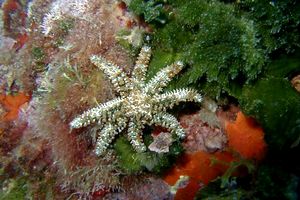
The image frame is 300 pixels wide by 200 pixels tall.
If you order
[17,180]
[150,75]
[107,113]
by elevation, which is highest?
[150,75]

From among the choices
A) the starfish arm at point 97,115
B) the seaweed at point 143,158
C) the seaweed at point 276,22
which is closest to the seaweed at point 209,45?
the seaweed at point 276,22

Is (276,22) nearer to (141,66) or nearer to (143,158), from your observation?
(141,66)

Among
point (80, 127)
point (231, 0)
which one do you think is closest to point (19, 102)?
point (80, 127)

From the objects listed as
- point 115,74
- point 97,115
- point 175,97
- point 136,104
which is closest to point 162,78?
point 175,97

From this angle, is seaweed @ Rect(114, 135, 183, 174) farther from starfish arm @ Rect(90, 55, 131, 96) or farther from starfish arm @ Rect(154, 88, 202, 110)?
starfish arm @ Rect(90, 55, 131, 96)

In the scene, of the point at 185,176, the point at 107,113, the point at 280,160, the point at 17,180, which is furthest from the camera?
the point at 17,180

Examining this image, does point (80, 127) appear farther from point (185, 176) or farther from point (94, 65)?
point (185, 176)

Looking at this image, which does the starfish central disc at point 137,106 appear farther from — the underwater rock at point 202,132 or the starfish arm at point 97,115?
the underwater rock at point 202,132
